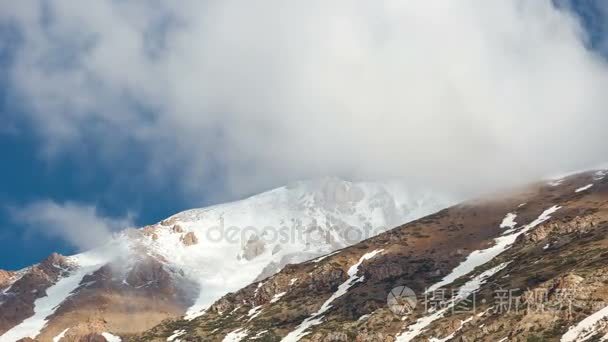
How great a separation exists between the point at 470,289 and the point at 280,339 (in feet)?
170

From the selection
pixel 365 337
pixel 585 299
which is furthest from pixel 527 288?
pixel 365 337

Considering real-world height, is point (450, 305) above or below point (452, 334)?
above

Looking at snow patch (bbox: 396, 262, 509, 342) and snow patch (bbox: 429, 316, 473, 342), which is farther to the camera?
snow patch (bbox: 396, 262, 509, 342)

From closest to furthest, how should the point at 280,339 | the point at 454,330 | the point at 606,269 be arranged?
1. the point at 606,269
2. the point at 454,330
3. the point at 280,339

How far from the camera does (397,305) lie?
181m

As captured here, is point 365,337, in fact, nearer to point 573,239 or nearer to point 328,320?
point 328,320

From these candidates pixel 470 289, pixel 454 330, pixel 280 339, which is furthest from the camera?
pixel 280 339

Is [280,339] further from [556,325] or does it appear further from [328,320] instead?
[556,325]

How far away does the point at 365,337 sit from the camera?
164 meters

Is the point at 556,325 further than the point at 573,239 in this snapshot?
No

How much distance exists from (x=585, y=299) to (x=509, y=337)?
609 inches

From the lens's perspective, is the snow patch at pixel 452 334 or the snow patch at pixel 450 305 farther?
the snow patch at pixel 450 305

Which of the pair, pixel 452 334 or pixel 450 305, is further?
pixel 450 305

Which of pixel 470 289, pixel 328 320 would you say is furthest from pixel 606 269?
pixel 328 320
